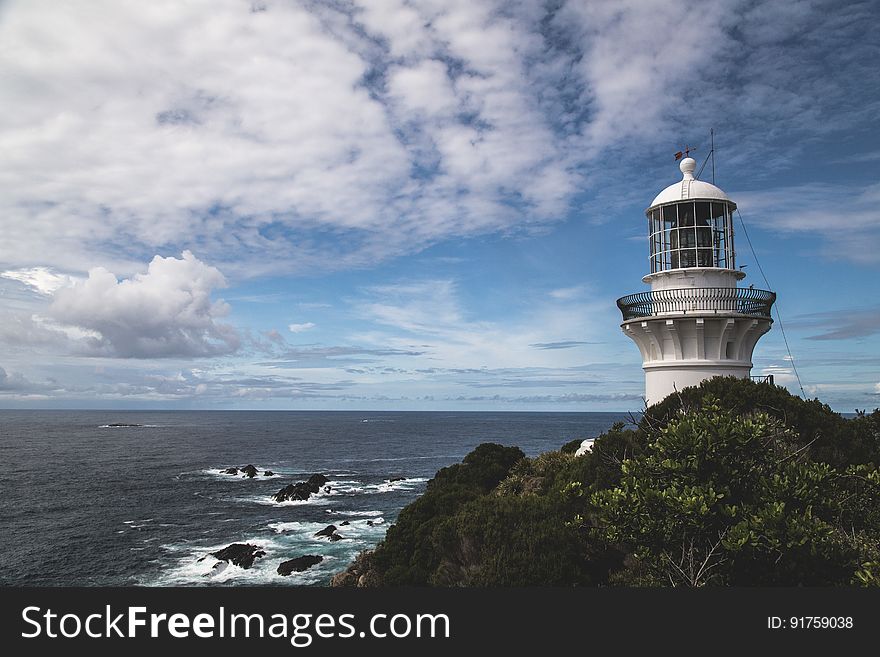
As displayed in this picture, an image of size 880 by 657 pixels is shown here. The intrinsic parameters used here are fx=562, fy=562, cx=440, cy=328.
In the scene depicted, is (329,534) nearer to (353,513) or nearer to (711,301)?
(353,513)

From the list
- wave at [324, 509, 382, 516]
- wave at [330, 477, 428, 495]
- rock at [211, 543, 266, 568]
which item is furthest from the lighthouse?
wave at [330, 477, 428, 495]

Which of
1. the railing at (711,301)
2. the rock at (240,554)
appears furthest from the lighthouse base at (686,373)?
the rock at (240,554)

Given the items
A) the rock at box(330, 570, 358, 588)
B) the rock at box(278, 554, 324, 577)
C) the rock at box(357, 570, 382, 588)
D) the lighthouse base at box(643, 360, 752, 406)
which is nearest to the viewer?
the lighthouse base at box(643, 360, 752, 406)

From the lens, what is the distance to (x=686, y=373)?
17.1m

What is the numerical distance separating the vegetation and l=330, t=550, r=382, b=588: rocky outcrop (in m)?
11.4

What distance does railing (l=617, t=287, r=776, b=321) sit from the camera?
17.0 m

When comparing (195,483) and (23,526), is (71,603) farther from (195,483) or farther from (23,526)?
(195,483)

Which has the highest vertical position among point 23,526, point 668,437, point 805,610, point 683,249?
point 683,249

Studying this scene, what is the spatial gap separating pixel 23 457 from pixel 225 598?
9388cm

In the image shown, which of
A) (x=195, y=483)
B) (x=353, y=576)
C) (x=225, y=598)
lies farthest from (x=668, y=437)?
(x=195, y=483)

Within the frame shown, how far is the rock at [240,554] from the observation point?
105 feet

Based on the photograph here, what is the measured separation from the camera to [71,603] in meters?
5.88

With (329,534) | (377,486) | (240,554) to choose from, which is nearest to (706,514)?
(240,554)

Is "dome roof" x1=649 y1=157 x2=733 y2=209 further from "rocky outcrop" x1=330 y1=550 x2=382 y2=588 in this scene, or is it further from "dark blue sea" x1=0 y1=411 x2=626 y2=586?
"dark blue sea" x1=0 y1=411 x2=626 y2=586
